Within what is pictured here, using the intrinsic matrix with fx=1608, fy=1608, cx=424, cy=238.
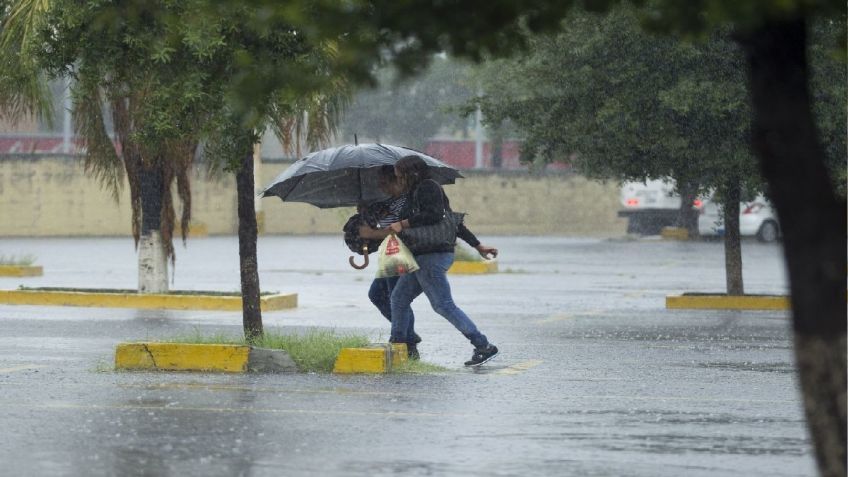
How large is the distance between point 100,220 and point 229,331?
102 ft

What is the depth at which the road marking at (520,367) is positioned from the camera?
12.5 meters

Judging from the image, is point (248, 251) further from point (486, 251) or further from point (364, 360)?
point (486, 251)

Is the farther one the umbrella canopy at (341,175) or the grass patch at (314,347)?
the umbrella canopy at (341,175)

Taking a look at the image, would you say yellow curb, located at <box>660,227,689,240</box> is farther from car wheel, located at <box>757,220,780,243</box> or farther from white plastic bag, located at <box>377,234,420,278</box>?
white plastic bag, located at <box>377,234,420,278</box>

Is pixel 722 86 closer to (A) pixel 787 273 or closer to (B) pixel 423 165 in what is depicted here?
(B) pixel 423 165

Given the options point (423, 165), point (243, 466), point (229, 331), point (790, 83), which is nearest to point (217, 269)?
point (229, 331)

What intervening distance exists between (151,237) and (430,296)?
8.22 m

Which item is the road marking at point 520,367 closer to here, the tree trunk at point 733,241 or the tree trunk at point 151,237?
the tree trunk at point 733,241

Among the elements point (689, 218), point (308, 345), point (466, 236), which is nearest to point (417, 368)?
point (308, 345)

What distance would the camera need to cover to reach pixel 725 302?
2036cm

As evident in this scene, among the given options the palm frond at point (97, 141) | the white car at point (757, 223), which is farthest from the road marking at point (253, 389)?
the white car at point (757, 223)

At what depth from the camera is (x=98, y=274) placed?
27.3m

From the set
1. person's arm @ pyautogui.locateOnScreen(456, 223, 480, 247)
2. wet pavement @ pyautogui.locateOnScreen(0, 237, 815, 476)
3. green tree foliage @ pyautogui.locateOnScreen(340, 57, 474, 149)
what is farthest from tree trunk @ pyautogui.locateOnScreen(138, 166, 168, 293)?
green tree foliage @ pyautogui.locateOnScreen(340, 57, 474, 149)

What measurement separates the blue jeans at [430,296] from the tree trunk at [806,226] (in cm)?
714
